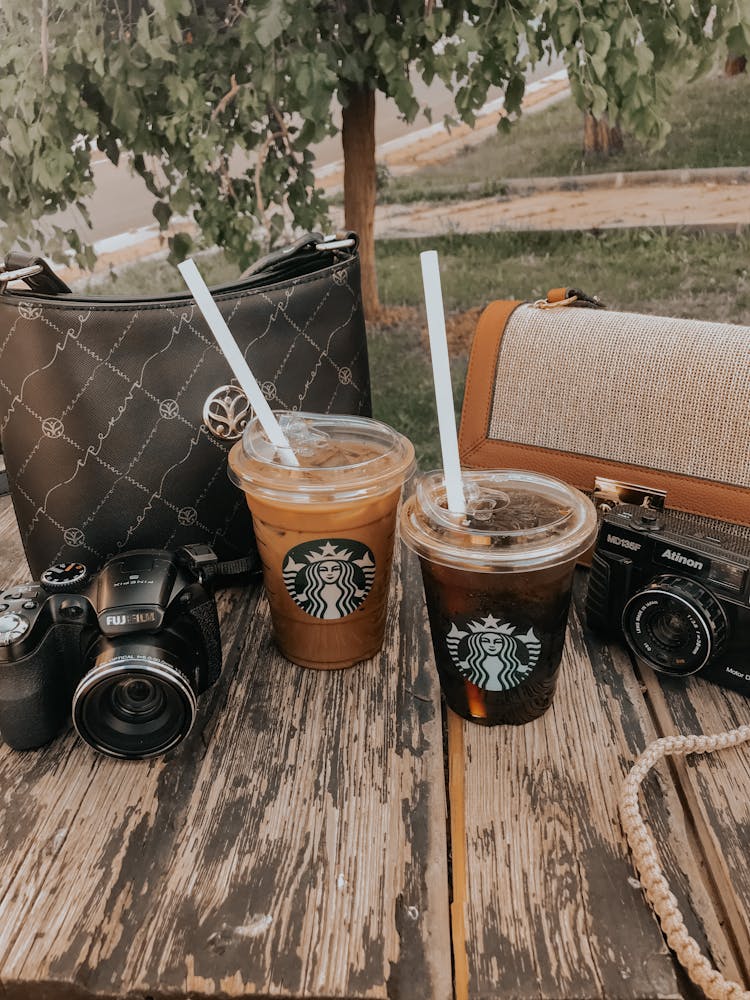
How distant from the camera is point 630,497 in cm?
84

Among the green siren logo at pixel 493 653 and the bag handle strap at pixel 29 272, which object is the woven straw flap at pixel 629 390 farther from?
the bag handle strap at pixel 29 272

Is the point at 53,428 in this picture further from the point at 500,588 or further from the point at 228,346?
the point at 500,588

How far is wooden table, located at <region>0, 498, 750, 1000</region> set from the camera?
1.60ft

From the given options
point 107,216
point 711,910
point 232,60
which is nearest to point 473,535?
point 711,910

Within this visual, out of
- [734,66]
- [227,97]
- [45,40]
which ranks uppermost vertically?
[45,40]

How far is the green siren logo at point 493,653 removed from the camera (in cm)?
64

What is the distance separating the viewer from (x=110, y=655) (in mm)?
636

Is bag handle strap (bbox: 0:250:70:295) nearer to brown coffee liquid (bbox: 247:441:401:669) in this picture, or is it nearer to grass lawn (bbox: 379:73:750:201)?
brown coffee liquid (bbox: 247:441:401:669)

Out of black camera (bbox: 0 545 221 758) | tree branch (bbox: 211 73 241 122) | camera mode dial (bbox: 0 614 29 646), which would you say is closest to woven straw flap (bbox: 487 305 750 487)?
black camera (bbox: 0 545 221 758)

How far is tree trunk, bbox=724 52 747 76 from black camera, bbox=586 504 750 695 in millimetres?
1192

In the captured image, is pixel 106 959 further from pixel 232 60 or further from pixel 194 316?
pixel 232 60

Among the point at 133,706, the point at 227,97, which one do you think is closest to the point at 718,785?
the point at 133,706

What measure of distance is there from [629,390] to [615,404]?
2 cm

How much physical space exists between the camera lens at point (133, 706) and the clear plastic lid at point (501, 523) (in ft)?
0.77
